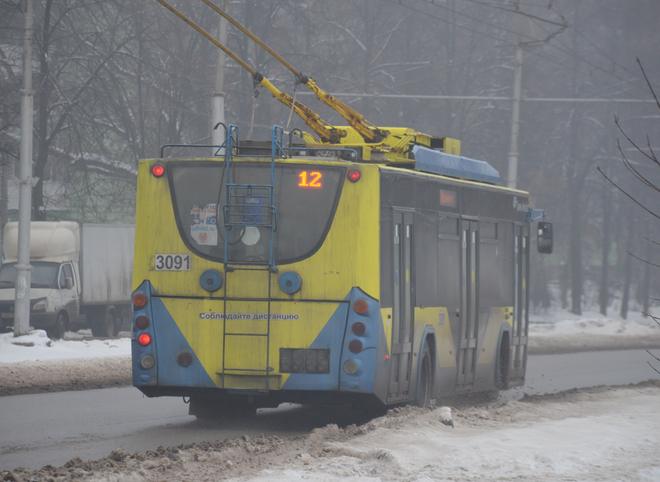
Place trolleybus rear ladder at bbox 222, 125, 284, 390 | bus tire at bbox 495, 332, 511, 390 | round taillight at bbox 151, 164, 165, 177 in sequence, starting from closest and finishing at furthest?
trolleybus rear ladder at bbox 222, 125, 284, 390 → round taillight at bbox 151, 164, 165, 177 → bus tire at bbox 495, 332, 511, 390

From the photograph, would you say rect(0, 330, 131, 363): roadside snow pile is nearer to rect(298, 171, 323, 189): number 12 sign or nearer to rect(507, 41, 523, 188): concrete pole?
rect(298, 171, 323, 189): number 12 sign

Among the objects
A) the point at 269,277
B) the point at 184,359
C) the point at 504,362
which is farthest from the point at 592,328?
the point at 184,359

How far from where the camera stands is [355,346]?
560 inches

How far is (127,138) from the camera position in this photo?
4153 centimetres

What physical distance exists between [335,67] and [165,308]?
32.2 metres

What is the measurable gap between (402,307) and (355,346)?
1264 millimetres

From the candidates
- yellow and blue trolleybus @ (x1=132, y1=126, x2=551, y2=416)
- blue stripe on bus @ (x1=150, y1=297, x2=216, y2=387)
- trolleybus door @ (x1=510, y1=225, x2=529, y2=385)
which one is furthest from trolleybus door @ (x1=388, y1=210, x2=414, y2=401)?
trolleybus door @ (x1=510, y1=225, x2=529, y2=385)

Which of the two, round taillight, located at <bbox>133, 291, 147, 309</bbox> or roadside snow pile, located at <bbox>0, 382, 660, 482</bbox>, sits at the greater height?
round taillight, located at <bbox>133, 291, 147, 309</bbox>

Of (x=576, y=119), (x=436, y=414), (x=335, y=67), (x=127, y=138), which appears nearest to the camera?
(x=436, y=414)

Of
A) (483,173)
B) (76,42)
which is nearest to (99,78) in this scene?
(76,42)

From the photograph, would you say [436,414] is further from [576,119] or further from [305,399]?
[576,119]

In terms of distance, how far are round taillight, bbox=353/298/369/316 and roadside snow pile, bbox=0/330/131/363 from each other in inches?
410

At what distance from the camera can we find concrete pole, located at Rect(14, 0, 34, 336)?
26953 millimetres

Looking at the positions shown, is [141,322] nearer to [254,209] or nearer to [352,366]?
[254,209]
